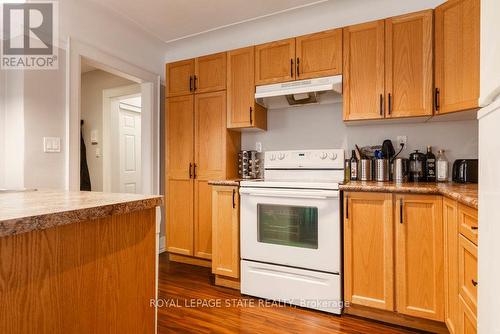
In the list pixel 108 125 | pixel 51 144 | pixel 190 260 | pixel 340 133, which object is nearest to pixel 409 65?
pixel 340 133

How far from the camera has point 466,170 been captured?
1959 millimetres

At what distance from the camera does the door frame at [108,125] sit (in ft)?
12.0

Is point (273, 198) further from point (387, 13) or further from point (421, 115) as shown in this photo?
point (387, 13)

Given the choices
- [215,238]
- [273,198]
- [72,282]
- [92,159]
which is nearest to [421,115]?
[273,198]

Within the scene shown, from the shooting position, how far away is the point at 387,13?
2.36 metres

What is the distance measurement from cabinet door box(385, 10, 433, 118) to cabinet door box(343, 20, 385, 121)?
0.05 m

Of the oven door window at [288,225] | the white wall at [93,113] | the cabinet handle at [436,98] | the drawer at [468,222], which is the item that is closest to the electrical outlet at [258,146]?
the oven door window at [288,225]

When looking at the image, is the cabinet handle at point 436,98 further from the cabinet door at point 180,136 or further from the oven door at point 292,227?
the cabinet door at point 180,136

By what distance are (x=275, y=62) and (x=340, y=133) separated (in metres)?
0.87

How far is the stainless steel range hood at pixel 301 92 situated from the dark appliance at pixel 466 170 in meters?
1.02

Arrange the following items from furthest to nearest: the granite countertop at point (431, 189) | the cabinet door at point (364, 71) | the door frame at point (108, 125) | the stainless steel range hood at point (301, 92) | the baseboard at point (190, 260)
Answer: the door frame at point (108, 125)
the baseboard at point (190, 260)
the stainless steel range hood at point (301, 92)
the cabinet door at point (364, 71)
the granite countertop at point (431, 189)

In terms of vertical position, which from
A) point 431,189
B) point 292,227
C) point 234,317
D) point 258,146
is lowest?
point 234,317

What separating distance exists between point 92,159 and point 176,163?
70.4 inches

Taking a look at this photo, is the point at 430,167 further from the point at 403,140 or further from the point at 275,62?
the point at 275,62
